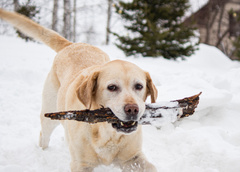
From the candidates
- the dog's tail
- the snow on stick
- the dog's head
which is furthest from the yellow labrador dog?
the dog's tail

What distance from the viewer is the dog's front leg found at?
248 cm

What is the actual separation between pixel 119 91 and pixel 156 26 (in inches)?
372

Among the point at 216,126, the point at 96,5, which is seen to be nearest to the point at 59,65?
the point at 216,126

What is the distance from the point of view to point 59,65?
139 inches

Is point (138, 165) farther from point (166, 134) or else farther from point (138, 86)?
point (166, 134)

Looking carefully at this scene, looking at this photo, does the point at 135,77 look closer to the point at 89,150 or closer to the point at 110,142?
the point at 110,142

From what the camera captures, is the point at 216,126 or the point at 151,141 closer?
the point at 151,141

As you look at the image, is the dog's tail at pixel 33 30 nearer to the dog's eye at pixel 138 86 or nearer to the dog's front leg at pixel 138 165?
the dog's eye at pixel 138 86

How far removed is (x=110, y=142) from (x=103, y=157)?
18 cm

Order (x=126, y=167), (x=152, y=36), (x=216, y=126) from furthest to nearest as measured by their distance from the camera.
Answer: (x=152, y=36)
(x=216, y=126)
(x=126, y=167)

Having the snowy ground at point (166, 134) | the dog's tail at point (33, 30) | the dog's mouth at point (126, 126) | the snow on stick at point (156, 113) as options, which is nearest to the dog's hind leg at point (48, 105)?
the snowy ground at point (166, 134)

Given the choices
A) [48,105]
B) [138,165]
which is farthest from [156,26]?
[138,165]

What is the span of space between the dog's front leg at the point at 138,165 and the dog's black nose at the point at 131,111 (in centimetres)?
79

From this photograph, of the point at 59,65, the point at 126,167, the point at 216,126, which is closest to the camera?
the point at 126,167
